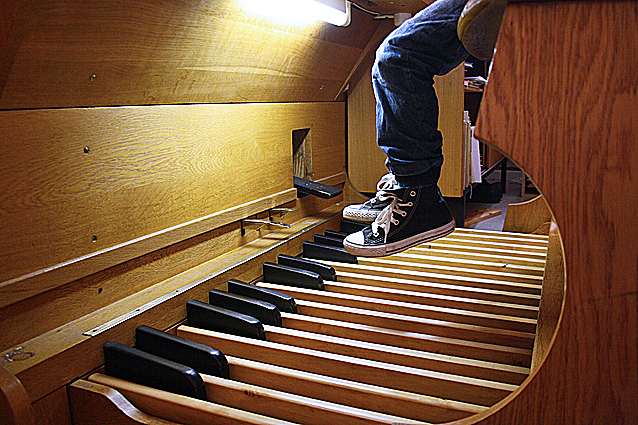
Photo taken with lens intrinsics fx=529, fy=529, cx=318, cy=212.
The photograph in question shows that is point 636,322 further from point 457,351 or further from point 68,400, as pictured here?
point 68,400

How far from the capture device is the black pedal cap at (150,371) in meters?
1.11

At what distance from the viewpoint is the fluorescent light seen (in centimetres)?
156

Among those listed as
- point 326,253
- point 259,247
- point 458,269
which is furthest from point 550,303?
point 259,247

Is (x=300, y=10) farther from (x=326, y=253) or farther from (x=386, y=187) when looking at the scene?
(x=326, y=253)

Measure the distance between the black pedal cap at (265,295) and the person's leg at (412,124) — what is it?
0.86 ft

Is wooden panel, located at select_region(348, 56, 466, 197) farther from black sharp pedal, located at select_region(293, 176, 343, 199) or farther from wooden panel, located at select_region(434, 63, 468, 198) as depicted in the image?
black sharp pedal, located at select_region(293, 176, 343, 199)

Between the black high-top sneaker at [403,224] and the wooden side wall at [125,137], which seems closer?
the wooden side wall at [125,137]

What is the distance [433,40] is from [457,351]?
2.36 ft

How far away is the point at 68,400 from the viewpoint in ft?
3.59

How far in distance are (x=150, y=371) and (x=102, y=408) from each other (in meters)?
0.12

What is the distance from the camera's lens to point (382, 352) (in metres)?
1.24

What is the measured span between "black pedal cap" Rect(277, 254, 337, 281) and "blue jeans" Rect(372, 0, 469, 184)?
0.50 metres

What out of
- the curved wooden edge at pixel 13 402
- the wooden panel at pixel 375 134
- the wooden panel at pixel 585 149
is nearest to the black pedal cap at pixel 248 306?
the curved wooden edge at pixel 13 402

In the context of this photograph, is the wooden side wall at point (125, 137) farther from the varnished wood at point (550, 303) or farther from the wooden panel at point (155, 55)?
the varnished wood at point (550, 303)
